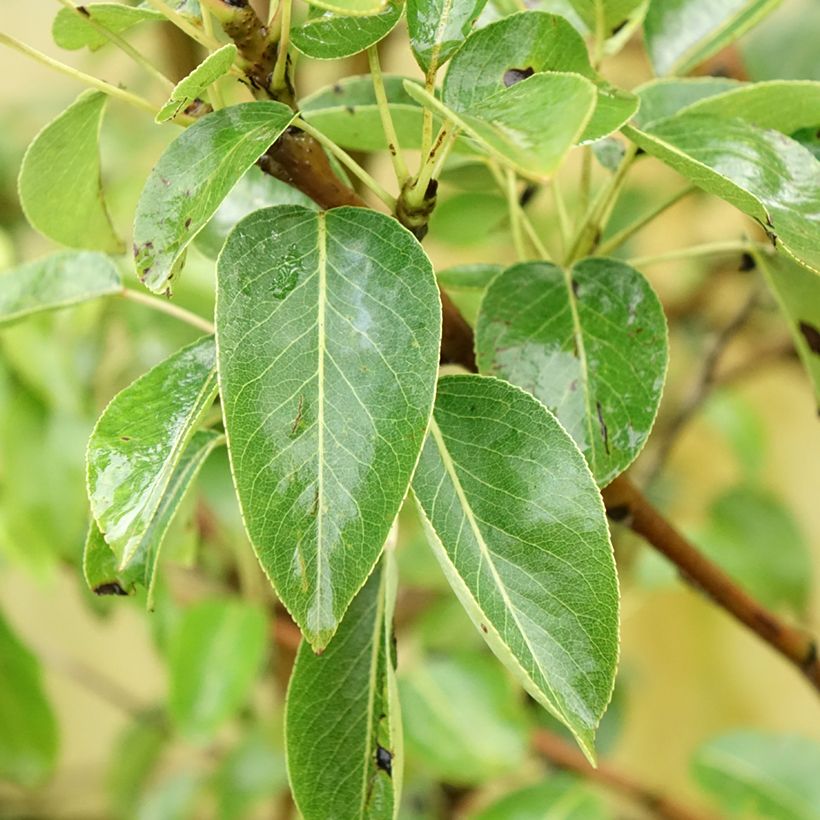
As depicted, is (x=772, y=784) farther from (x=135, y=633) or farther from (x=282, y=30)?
(x=135, y=633)

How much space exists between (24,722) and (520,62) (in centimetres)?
63

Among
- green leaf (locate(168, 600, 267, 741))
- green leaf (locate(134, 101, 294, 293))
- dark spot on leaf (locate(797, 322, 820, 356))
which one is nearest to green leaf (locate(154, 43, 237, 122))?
green leaf (locate(134, 101, 294, 293))

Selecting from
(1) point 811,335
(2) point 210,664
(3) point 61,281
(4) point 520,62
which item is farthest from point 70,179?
(2) point 210,664

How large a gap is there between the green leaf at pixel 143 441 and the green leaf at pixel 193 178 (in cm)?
4

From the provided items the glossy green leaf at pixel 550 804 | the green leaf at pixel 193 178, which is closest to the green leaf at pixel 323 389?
the green leaf at pixel 193 178

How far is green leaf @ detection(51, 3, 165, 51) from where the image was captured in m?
0.27

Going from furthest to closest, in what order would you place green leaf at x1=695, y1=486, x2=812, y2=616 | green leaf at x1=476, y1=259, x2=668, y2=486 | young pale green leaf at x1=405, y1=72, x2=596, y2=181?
green leaf at x1=695, y1=486, x2=812, y2=616 → green leaf at x1=476, y1=259, x2=668, y2=486 → young pale green leaf at x1=405, y1=72, x2=596, y2=181

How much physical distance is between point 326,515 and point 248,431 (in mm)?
29

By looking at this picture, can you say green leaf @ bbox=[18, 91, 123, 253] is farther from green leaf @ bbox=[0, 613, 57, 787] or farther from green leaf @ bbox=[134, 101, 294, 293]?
green leaf @ bbox=[0, 613, 57, 787]

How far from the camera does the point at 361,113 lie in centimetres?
34

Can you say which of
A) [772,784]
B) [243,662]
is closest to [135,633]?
[243,662]

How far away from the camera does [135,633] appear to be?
165 centimetres

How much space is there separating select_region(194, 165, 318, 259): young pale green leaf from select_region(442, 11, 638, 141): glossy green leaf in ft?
0.44

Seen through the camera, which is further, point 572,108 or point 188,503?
point 188,503
